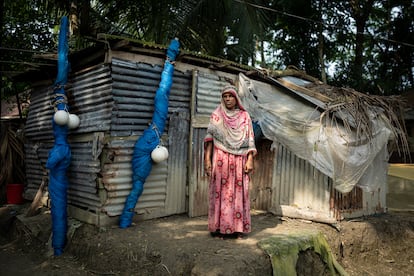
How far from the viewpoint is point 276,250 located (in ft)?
13.3

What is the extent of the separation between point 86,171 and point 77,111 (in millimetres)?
1193

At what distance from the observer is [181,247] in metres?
4.14

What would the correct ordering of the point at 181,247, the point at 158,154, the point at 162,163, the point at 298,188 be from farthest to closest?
the point at 298,188 < the point at 162,163 < the point at 158,154 < the point at 181,247

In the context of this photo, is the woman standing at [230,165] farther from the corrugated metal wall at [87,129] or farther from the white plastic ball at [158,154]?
the corrugated metal wall at [87,129]

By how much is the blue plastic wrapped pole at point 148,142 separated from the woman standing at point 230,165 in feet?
3.91

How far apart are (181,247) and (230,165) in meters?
1.22

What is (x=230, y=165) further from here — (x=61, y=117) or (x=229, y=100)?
(x=61, y=117)

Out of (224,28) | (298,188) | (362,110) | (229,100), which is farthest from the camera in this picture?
(224,28)

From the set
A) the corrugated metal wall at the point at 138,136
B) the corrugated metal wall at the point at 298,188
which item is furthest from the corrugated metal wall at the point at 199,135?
the corrugated metal wall at the point at 298,188

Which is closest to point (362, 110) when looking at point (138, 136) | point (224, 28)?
point (138, 136)

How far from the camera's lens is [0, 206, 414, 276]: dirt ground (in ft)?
12.7

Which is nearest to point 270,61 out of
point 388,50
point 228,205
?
point 388,50

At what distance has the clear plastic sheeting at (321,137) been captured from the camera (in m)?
5.24

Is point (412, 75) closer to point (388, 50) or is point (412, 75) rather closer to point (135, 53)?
point (388, 50)
